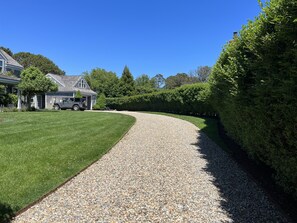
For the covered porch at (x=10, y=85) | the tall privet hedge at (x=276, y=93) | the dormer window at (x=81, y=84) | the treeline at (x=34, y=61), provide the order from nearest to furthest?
the tall privet hedge at (x=276, y=93), the covered porch at (x=10, y=85), the dormer window at (x=81, y=84), the treeline at (x=34, y=61)

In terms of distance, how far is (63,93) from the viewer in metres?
35.9

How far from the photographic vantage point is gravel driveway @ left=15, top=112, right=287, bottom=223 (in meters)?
3.61

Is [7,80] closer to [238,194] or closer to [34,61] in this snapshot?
[238,194]

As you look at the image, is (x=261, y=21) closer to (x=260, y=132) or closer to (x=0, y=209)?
(x=260, y=132)

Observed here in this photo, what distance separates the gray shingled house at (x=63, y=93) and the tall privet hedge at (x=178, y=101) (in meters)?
6.59

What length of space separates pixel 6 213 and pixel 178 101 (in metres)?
19.7

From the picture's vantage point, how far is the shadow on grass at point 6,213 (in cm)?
334

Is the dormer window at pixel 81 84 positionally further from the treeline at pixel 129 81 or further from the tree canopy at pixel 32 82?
the tree canopy at pixel 32 82

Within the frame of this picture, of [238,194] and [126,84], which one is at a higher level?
[126,84]

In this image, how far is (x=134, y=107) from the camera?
3353 cm

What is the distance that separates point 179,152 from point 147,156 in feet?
3.88

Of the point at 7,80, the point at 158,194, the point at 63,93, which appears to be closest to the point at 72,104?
the point at 63,93

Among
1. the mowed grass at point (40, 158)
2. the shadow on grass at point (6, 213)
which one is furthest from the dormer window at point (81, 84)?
the shadow on grass at point (6, 213)

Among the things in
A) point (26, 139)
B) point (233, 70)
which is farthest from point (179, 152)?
point (26, 139)
